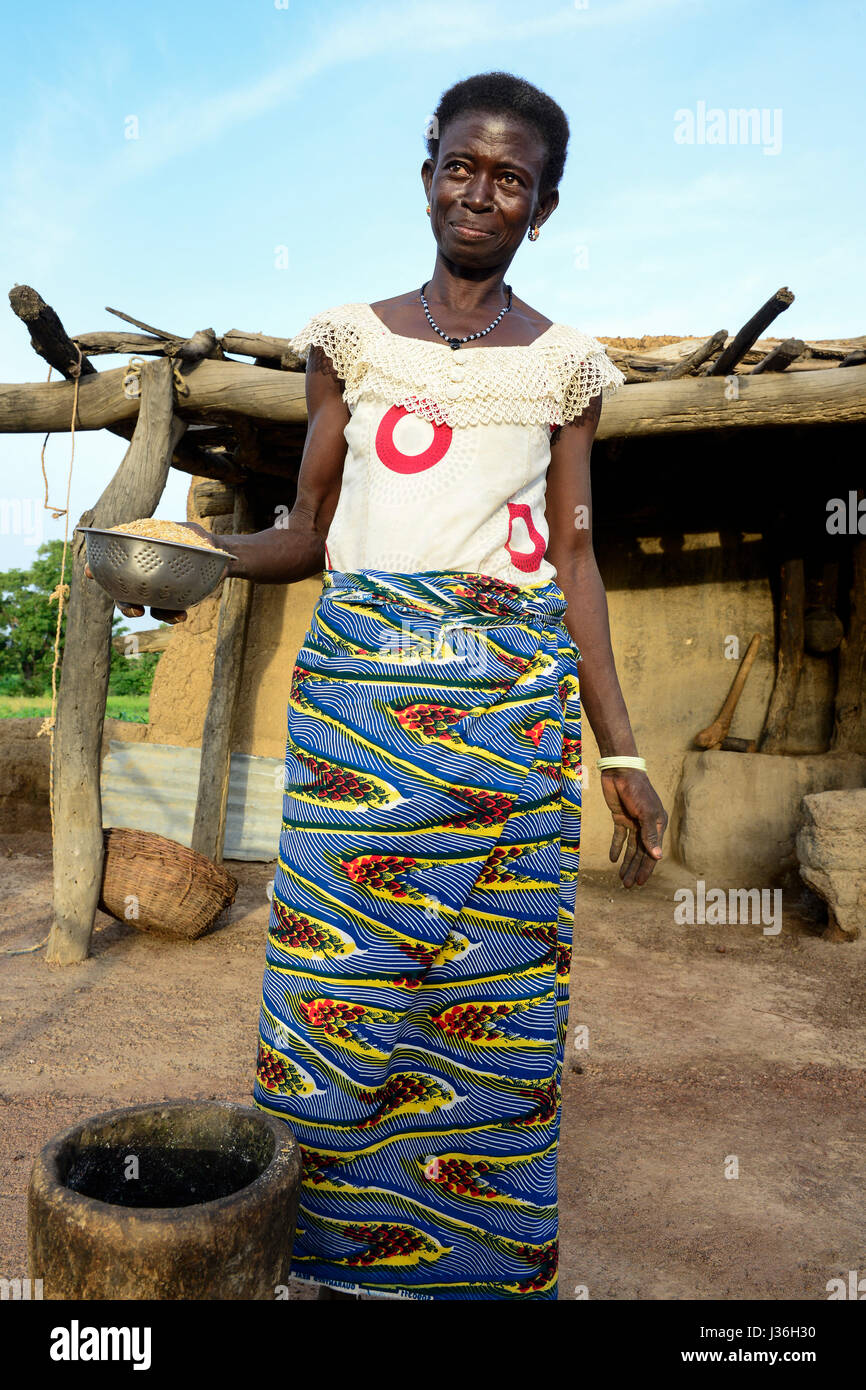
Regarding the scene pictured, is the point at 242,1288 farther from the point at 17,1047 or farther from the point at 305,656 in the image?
the point at 17,1047

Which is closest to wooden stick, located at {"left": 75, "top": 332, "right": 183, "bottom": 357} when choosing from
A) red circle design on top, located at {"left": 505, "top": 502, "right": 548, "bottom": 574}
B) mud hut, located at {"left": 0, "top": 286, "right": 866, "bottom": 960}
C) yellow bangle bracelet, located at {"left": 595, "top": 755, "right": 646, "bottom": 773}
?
mud hut, located at {"left": 0, "top": 286, "right": 866, "bottom": 960}

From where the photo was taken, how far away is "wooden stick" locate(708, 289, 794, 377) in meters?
3.73

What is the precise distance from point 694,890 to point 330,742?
5098 mm

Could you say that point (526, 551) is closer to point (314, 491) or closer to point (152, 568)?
point (314, 491)

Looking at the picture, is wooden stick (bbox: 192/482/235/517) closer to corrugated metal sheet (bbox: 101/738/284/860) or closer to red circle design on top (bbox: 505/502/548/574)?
corrugated metal sheet (bbox: 101/738/284/860)

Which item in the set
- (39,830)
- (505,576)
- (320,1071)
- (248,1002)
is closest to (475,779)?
(505,576)

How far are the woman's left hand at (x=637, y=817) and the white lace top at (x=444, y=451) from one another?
1.19 feet

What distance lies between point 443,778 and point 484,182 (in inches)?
36.9

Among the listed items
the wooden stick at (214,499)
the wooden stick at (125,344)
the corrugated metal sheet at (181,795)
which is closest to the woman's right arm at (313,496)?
the wooden stick at (125,344)

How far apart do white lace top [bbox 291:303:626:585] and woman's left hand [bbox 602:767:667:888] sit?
363mm

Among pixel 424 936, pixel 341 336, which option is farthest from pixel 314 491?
pixel 424 936

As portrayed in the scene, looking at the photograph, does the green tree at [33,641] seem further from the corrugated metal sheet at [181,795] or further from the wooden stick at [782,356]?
the wooden stick at [782,356]

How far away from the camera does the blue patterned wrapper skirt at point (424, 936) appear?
1.41 m

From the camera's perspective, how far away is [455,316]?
168 cm
